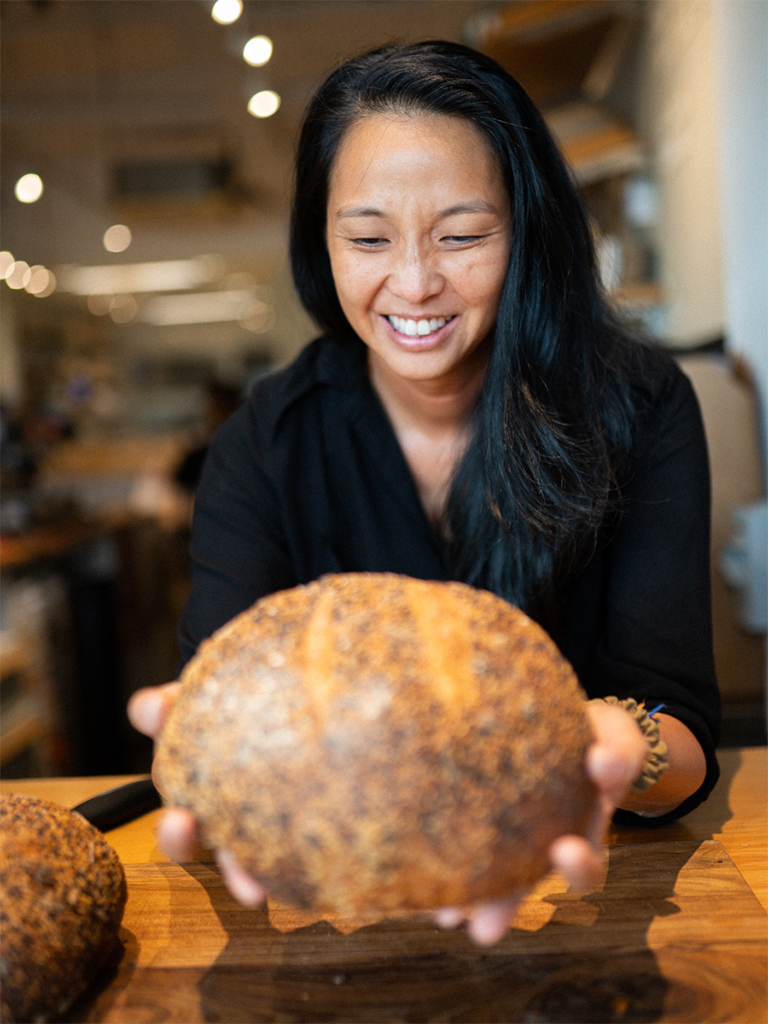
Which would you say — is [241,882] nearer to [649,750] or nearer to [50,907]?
[50,907]

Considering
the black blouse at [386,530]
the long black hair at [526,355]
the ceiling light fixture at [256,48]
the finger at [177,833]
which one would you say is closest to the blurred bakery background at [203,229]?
the ceiling light fixture at [256,48]

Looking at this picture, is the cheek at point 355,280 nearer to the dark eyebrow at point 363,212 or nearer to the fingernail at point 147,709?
the dark eyebrow at point 363,212

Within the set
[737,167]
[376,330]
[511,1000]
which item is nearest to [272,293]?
[737,167]

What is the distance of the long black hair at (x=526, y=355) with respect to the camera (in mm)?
1093

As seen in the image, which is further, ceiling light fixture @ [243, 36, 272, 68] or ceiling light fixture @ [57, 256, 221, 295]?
ceiling light fixture @ [57, 256, 221, 295]

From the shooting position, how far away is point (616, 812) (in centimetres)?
104

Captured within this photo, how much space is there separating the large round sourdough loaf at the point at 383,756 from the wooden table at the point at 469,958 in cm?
13

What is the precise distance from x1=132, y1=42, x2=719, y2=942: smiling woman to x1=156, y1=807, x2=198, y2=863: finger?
507 mm

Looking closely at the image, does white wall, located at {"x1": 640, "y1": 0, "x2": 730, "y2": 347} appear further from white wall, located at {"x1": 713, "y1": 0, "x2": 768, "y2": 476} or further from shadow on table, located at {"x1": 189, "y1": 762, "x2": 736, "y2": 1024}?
shadow on table, located at {"x1": 189, "y1": 762, "x2": 736, "y2": 1024}

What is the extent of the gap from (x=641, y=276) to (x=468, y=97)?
2743 millimetres

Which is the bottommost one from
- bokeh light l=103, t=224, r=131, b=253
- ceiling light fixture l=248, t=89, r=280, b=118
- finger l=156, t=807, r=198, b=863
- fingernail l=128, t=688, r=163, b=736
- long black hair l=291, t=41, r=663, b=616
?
finger l=156, t=807, r=198, b=863

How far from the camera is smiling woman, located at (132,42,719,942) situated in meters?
1.06

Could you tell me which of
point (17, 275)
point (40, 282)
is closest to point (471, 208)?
point (17, 275)

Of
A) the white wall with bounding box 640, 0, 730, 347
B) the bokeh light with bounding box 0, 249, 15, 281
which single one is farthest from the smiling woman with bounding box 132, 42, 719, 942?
the bokeh light with bounding box 0, 249, 15, 281
